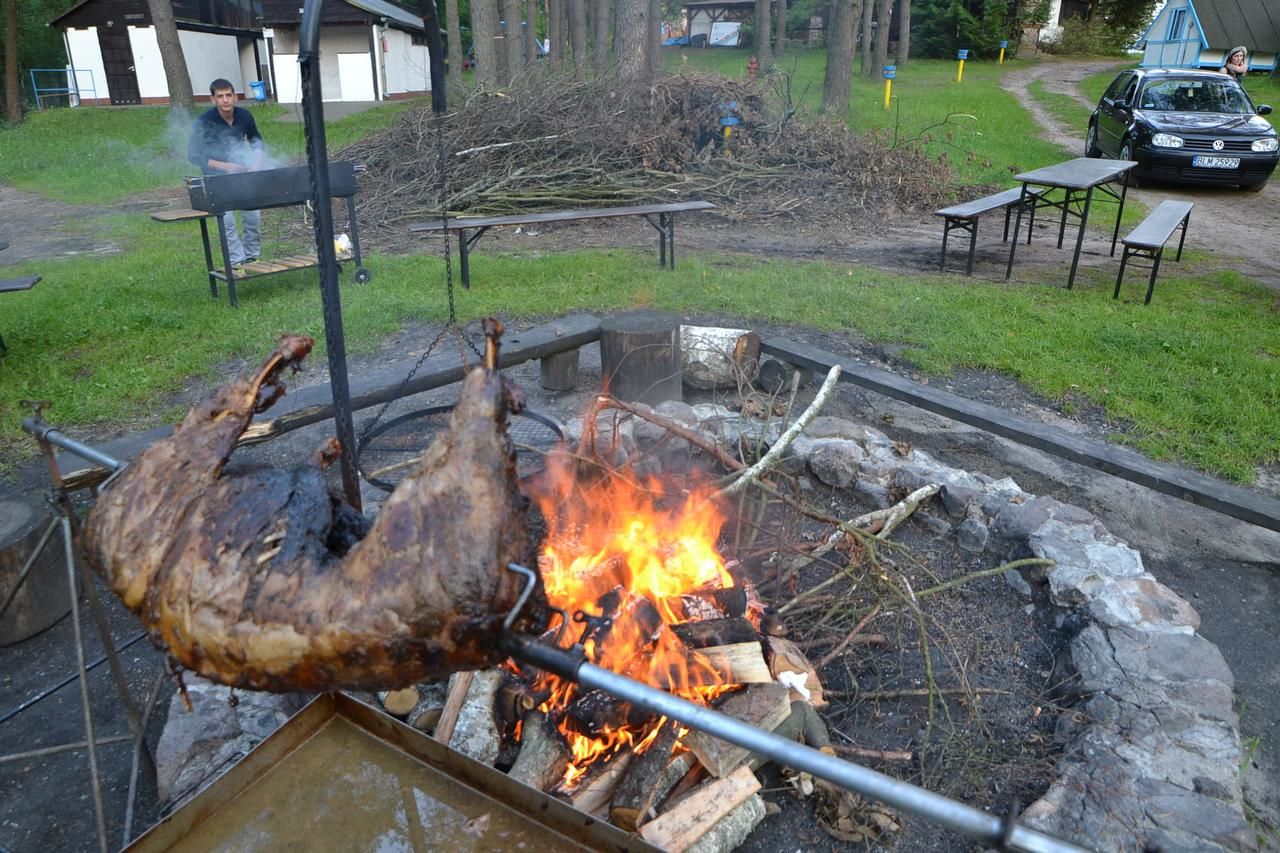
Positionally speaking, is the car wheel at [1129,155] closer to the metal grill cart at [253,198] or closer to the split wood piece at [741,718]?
the metal grill cart at [253,198]

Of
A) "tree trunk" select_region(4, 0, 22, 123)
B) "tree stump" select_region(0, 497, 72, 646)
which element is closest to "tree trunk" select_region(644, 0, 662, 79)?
"tree stump" select_region(0, 497, 72, 646)

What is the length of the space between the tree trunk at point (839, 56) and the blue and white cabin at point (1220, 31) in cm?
1700

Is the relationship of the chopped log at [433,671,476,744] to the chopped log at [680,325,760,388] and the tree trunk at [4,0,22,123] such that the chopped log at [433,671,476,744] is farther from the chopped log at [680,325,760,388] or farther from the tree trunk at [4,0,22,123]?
the tree trunk at [4,0,22,123]

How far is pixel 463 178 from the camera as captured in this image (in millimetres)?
12094

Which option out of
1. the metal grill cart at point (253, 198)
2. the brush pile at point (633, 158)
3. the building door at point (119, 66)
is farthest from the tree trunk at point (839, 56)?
the building door at point (119, 66)

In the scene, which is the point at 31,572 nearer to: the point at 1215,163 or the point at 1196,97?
the point at 1215,163

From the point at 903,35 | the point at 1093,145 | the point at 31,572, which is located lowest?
the point at 31,572

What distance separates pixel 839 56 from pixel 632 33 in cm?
468

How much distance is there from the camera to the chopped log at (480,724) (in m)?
2.80

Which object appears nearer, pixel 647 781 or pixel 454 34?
pixel 647 781

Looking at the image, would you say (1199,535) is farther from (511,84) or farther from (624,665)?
(511,84)

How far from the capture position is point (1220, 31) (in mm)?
28719

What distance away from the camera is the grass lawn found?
6.00 m

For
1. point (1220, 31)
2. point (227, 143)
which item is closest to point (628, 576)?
point (227, 143)
